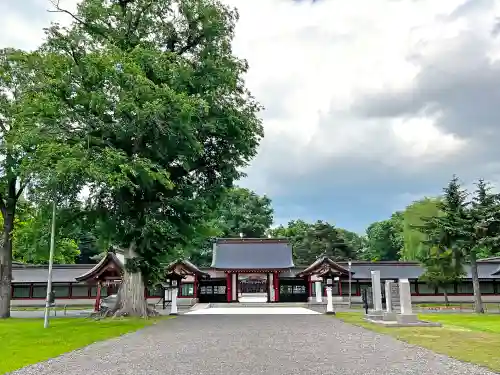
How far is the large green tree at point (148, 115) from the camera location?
19.3 m

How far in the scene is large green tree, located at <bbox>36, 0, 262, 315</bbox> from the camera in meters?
19.3

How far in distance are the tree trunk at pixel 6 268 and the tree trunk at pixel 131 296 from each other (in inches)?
249

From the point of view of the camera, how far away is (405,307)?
1827cm

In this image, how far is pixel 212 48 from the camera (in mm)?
23891

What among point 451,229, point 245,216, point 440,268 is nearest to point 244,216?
point 245,216

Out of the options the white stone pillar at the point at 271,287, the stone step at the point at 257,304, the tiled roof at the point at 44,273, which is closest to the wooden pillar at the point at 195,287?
the stone step at the point at 257,304

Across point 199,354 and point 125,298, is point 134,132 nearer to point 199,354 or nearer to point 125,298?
point 125,298

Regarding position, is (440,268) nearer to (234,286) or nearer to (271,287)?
(271,287)

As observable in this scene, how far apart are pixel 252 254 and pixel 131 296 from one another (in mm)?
21763

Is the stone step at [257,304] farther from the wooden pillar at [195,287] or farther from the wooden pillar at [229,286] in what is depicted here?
the wooden pillar at [195,287]

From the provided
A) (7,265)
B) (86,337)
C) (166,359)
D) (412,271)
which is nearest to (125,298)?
(7,265)

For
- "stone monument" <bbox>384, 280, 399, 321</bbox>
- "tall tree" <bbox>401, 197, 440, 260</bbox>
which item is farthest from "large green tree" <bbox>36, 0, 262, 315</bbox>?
"tall tree" <bbox>401, 197, 440, 260</bbox>

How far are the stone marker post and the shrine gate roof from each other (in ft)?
74.9

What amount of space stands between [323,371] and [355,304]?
3246 centimetres
